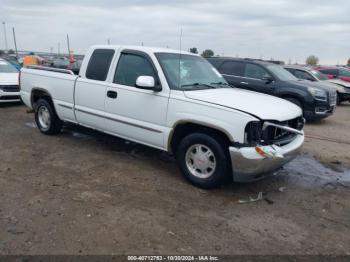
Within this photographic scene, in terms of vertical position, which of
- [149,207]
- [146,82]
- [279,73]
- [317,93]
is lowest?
[149,207]

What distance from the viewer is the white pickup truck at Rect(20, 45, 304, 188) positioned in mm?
4133

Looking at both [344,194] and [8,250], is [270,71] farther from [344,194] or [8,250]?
[8,250]

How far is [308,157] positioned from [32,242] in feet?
16.6

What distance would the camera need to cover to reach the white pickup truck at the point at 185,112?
13.6ft

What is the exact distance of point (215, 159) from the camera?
4.36 m

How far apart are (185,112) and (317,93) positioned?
22.0ft

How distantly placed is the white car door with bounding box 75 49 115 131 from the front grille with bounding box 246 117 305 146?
2582 millimetres

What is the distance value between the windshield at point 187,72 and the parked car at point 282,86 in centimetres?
463

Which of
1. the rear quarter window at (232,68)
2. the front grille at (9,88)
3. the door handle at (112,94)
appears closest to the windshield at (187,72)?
the door handle at (112,94)

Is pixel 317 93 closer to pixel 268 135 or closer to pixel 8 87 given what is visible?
pixel 268 135

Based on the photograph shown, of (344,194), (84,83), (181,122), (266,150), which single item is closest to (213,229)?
(266,150)

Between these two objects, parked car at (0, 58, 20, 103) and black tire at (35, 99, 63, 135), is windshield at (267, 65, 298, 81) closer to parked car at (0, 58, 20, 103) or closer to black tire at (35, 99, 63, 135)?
black tire at (35, 99, 63, 135)

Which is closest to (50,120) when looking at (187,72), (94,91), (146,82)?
(94,91)

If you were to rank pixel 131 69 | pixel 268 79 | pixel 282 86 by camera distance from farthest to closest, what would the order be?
pixel 268 79 < pixel 282 86 < pixel 131 69
